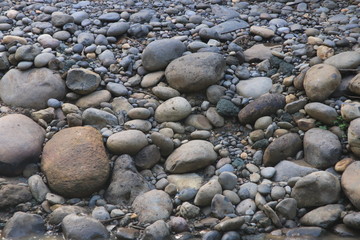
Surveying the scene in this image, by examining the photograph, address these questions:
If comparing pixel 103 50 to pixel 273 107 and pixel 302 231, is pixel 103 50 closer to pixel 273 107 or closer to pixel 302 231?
pixel 273 107

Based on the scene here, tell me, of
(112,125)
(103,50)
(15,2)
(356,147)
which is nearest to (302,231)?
(356,147)

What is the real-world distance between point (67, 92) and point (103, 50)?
0.73 metres

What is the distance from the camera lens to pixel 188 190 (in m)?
4.89

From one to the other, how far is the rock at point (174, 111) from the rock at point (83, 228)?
4.44 feet

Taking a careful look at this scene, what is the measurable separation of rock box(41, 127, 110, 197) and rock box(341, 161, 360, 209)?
6.57 feet

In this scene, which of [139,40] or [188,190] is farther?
[139,40]

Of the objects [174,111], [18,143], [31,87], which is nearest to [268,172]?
[174,111]

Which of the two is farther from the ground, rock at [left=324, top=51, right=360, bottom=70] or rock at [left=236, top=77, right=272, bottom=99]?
rock at [left=324, top=51, right=360, bottom=70]

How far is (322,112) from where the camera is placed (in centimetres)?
518

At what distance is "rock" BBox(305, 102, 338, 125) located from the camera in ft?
17.0

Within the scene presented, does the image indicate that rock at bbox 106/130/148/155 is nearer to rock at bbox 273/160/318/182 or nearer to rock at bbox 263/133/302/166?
rock at bbox 263/133/302/166

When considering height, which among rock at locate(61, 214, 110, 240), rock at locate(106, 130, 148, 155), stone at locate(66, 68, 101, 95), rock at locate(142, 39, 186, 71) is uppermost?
rock at locate(142, 39, 186, 71)

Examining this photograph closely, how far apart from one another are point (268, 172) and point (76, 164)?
166cm

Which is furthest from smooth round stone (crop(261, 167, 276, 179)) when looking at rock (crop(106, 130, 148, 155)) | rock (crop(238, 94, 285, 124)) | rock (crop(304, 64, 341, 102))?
rock (crop(106, 130, 148, 155))
